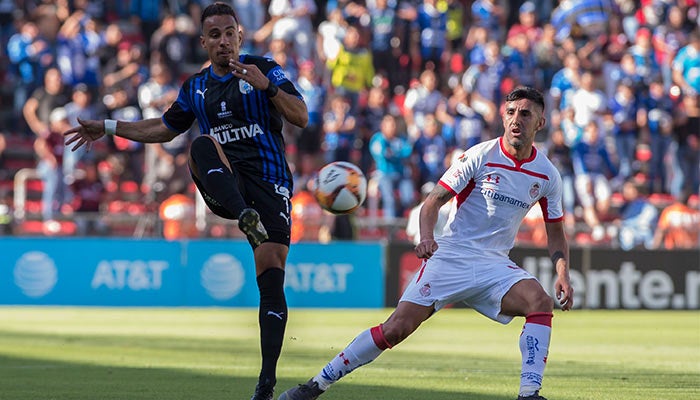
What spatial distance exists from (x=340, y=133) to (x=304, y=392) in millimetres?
15014

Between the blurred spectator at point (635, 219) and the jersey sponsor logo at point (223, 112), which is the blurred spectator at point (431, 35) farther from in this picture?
the jersey sponsor logo at point (223, 112)

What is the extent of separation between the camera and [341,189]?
30.8 ft

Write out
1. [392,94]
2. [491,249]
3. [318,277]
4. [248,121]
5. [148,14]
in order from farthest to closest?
[148,14]
[392,94]
[318,277]
[248,121]
[491,249]

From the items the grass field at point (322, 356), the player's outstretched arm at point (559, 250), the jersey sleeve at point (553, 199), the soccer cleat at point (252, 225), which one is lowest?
the grass field at point (322, 356)

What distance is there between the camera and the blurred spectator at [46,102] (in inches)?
850

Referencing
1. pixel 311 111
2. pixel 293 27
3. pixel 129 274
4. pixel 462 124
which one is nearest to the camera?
pixel 129 274

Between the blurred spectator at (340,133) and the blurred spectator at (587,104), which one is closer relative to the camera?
the blurred spectator at (340,133)

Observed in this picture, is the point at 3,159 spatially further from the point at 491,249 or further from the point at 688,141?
the point at 491,249

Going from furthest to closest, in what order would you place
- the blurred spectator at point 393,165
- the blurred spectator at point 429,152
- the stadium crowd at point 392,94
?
the blurred spectator at point 429,152 < the blurred spectator at point 393,165 < the stadium crowd at point 392,94

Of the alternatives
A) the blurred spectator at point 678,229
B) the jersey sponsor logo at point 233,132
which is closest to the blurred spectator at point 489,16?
the blurred spectator at point 678,229

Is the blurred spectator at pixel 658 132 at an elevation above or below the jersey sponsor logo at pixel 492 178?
above

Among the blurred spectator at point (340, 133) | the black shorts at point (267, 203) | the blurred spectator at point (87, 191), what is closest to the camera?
the black shorts at point (267, 203)

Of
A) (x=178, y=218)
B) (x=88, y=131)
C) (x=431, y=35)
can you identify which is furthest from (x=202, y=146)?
(x=431, y=35)

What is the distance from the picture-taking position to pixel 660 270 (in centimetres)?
2105
